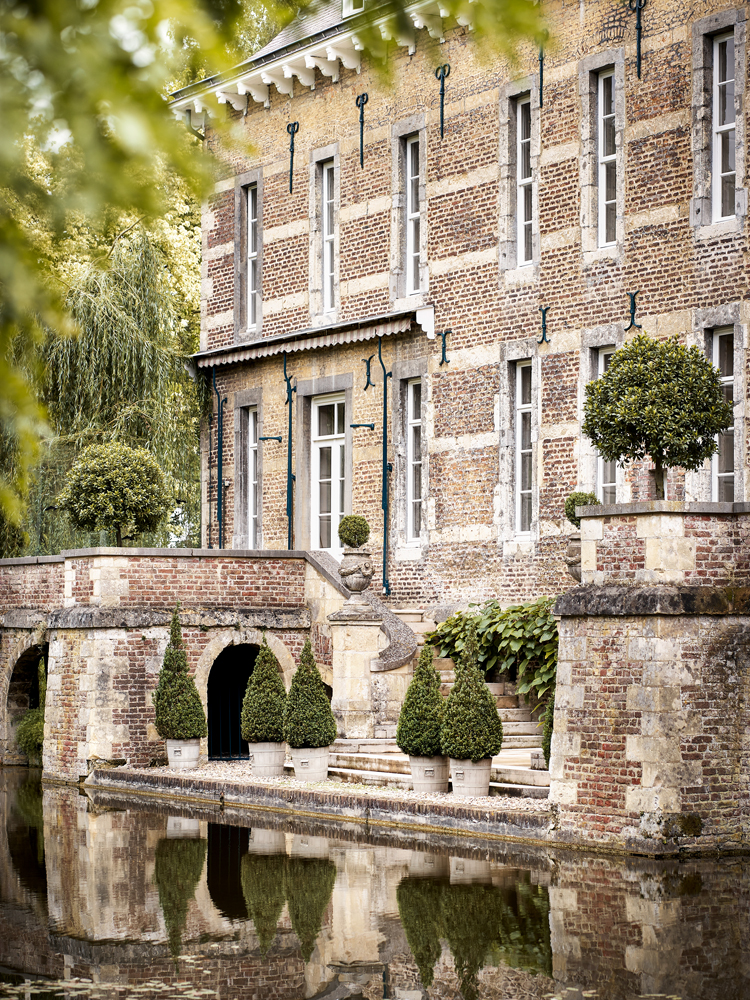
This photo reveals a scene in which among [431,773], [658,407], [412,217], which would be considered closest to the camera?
[658,407]

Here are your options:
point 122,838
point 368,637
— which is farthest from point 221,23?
point 368,637

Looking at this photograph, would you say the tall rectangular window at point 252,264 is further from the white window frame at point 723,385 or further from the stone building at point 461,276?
the white window frame at point 723,385

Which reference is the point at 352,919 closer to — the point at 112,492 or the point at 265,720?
the point at 265,720

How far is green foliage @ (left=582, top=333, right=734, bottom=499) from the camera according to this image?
1241cm

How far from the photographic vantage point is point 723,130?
1549 cm

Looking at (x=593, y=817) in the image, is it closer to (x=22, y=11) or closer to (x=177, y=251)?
(x=22, y=11)

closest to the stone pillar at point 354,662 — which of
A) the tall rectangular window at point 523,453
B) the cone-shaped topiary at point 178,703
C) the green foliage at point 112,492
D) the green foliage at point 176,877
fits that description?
the cone-shaped topiary at point 178,703

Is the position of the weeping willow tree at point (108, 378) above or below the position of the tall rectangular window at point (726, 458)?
above

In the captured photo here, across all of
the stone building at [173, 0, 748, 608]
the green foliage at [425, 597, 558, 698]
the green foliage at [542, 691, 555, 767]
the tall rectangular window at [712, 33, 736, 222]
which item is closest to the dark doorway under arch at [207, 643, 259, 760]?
the stone building at [173, 0, 748, 608]

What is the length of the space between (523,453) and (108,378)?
8.42 metres

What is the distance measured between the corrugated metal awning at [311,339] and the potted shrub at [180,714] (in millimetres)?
5170

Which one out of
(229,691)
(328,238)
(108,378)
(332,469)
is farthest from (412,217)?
(229,691)

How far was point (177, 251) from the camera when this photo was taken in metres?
31.8

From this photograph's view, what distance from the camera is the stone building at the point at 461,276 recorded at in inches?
621
